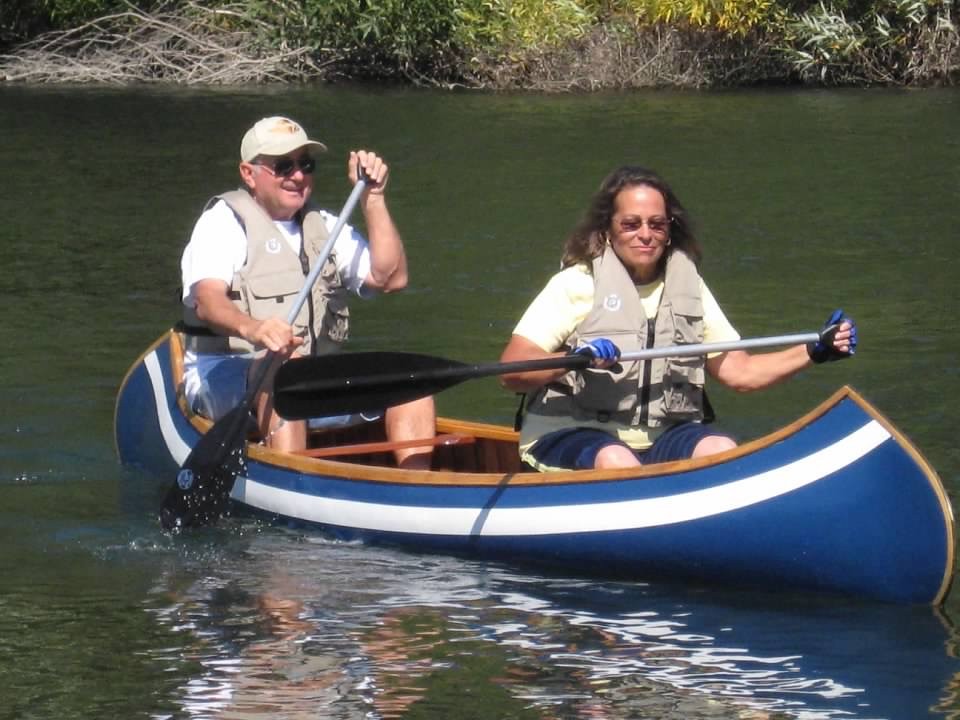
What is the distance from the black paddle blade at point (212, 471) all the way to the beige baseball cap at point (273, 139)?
767mm

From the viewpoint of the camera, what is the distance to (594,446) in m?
5.17

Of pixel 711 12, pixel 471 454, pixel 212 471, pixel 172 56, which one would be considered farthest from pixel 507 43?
pixel 212 471

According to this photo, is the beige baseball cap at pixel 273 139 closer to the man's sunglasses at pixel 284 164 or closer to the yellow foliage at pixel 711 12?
the man's sunglasses at pixel 284 164

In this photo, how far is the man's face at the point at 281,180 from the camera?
19.2 feet

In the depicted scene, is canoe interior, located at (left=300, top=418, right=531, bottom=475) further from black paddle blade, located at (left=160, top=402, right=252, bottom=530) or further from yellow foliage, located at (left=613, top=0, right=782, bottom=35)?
yellow foliage, located at (left=613, top=0, right=782, bottom=35)

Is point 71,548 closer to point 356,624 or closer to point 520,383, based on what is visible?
point 356,624

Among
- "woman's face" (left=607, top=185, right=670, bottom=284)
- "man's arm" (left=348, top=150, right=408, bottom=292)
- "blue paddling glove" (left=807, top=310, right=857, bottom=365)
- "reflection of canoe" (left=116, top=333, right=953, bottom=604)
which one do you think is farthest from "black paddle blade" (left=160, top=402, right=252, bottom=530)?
"blue paddling glove" (left=807, top=310, right=857, bottom=365)

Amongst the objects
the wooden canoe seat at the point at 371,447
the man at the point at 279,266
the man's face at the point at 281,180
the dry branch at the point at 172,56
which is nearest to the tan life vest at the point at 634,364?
the wooden canoe seat at the point at 371,447

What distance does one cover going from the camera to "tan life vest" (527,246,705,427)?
204 inches

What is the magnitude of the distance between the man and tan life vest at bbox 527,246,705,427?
0.74 metres

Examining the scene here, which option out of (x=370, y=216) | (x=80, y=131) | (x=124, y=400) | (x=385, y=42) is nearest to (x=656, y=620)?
(x=370, y=216)

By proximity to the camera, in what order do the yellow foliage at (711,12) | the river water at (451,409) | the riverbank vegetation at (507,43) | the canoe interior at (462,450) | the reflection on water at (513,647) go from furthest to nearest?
1. the riverbank vegetation at (507,43)
2. the yellow foliage at (711,12)
3. the canoe interior at (462,450)
4. the river water at (451,409)
5. the reflection on water at (513,647)

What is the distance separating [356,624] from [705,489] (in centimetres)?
99

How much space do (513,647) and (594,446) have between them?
1.99ft
